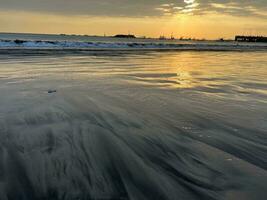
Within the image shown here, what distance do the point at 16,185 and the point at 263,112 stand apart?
5785mm

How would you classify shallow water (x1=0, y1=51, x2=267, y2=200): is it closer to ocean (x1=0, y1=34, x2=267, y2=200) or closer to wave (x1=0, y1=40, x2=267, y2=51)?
ocean (x1=0, y1=34, x2=267, y2=200)

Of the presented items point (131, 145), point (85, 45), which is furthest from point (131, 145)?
point (85, 45)

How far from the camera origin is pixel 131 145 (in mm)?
5258

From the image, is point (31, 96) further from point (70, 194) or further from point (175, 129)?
point (70, 194)

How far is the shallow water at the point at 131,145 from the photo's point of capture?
12.6ft

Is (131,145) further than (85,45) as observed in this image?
No

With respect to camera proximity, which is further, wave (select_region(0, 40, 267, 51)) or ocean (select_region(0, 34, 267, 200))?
wave (select_region(0, 40, 267, 51))

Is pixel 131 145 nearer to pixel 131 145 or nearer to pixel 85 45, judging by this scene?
pixel 131 145

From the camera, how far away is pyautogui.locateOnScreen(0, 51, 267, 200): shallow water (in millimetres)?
3834

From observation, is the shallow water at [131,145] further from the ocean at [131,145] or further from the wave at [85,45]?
the wave at [85,45]

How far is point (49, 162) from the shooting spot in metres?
4.50

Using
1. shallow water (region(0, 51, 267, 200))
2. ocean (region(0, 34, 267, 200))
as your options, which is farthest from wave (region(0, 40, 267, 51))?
shallow water (region(0, 51, 267, 200))

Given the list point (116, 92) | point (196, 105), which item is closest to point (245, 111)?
point (196, 105)

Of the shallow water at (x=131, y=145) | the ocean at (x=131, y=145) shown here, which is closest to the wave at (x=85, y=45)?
the ocean at (x=131, y=145)
